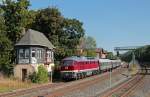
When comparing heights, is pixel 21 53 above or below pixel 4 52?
below

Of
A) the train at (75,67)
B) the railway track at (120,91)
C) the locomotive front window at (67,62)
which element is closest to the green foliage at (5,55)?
the train at (75,67)

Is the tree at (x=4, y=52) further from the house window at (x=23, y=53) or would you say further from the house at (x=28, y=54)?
the house window at (x=23, y=53)

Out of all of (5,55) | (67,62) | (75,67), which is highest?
(5,55)

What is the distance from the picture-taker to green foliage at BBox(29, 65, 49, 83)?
5056 centimetres

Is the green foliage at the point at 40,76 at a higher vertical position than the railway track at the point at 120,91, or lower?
higher

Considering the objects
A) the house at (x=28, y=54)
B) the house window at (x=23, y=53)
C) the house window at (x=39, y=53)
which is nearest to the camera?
the house at (x=28, y=54)

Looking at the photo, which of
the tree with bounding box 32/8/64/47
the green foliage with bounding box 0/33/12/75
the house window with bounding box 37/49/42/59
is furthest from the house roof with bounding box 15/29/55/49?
the tree with bounding box 32/8/64/47

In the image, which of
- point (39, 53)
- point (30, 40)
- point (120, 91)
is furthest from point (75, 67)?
point (120, 91)

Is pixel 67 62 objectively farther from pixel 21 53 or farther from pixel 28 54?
pixel 21 53

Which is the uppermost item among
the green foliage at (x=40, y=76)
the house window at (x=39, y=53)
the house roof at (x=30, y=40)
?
the house roof at (x=30, y=40)

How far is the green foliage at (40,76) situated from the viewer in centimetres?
5056

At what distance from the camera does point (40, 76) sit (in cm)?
5053

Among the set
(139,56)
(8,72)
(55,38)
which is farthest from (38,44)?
(139,56)

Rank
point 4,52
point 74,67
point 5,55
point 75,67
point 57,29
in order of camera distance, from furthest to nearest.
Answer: point 57,29 < point 4,52 < point 5,55 < point 75,67 < point 74,67
